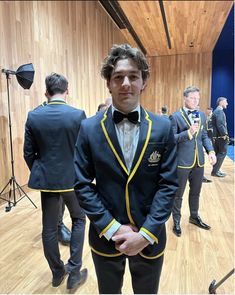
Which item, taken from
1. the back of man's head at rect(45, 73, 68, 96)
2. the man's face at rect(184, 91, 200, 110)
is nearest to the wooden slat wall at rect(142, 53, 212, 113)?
the man's face at rect(184, 91, 200, 110)

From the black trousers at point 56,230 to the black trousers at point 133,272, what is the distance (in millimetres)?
813

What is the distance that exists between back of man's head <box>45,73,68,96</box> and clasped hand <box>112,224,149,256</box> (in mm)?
1231

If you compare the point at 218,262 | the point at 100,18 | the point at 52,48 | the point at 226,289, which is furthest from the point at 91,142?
the point at 100,18

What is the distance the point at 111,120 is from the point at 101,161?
20cm

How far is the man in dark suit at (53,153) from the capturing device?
6.37 ft

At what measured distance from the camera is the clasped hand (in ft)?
3.72

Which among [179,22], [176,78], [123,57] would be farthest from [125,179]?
[176,78]

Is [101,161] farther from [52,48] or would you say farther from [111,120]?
[52,48]

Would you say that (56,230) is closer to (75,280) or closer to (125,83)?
(75,280)

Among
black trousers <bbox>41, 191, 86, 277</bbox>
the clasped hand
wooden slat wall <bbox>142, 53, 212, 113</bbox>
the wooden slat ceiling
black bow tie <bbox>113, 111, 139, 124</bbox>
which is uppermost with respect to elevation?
the wooden slat ceiling

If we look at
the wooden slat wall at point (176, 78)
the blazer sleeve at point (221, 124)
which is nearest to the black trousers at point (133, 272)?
the blazer sleeve at point (221, 124)

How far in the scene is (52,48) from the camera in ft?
16.6

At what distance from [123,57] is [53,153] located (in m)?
1.08

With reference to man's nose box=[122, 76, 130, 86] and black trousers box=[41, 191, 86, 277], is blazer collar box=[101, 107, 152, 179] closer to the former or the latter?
man's nose box=[122, 76, 130, 86]
